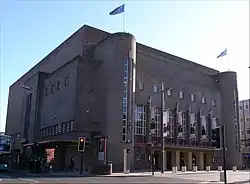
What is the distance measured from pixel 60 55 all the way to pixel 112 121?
80.7 ft

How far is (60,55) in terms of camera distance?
6656cm

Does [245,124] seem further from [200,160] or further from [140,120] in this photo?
[140,120]

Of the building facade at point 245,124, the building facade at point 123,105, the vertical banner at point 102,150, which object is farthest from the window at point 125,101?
the building facade at point 245,124

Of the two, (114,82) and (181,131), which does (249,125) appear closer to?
(181,131)

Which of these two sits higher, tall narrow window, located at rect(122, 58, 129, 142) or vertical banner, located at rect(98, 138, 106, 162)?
tall narrow window, located at rect(122, 58, 129, 142)

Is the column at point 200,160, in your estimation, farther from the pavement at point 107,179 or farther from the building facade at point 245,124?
the building facade at point 245,124

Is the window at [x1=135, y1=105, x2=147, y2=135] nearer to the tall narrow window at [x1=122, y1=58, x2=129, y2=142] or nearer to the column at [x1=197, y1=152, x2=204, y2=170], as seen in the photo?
the tall narrow window at [x1=122, y1=58, x2=129, y2=142]

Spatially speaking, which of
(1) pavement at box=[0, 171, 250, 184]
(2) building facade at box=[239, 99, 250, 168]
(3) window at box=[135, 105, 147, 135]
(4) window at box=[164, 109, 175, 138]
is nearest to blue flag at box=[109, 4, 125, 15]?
(3) window at box=[135, 105, 147, 135]

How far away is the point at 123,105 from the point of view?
48156 millimetres

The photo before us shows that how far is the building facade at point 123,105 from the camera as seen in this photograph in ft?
160

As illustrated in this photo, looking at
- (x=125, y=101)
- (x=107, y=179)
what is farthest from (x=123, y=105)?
(x=107, y=179)

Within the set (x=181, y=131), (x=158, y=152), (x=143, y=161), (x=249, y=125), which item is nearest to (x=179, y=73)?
(x=181, y=131)

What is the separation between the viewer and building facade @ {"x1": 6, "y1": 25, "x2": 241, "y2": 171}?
160 ft

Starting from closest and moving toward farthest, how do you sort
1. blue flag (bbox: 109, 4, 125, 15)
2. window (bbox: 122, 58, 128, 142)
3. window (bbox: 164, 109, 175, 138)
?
blue flag (bbox: 109, 4, 125, 15) < window (bbox: 122, 58, 128, 142) < window (bbox: 164, 109, 175, 138)
